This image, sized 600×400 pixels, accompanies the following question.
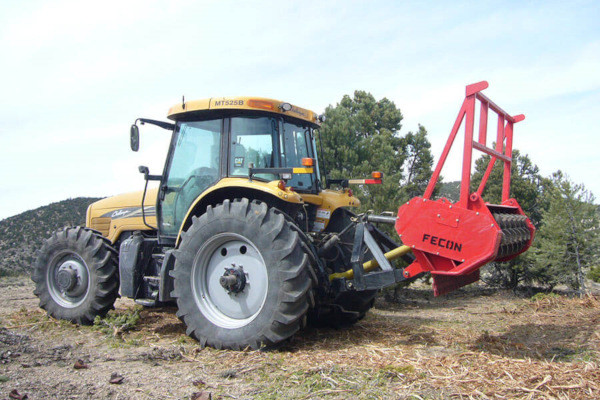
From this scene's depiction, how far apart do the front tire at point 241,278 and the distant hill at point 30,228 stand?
44.5 ft

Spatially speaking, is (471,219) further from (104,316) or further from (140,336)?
(104,316)

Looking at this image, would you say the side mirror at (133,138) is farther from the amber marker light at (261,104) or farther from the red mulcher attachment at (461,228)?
the red mulcher attachment at (461,228)

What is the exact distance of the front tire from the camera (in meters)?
4.81

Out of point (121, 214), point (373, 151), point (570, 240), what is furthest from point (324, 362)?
point (373, 151)

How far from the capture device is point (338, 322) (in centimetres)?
630

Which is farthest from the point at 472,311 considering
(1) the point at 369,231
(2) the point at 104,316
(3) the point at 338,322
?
(2) the point at 104,316

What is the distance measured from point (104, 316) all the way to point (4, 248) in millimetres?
16274

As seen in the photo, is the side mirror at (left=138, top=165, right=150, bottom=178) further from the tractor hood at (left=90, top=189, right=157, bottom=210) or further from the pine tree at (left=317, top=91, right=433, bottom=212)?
the pine tree at (left=317, top=91, right=433, bottom=212)

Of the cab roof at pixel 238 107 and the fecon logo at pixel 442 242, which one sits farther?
the cab roof at pixel 238 107

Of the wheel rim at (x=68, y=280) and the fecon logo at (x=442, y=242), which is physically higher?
the fecon logo at (x=442, y=242)

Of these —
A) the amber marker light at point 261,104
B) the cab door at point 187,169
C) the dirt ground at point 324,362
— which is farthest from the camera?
the cab door at point 187,169

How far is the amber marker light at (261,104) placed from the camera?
5652 mm

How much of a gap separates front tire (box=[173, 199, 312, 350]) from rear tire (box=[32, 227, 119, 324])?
66.3 inches

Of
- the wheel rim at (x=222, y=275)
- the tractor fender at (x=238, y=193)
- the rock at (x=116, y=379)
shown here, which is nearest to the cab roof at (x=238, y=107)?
the tractor fender at (x=238, y=193)
